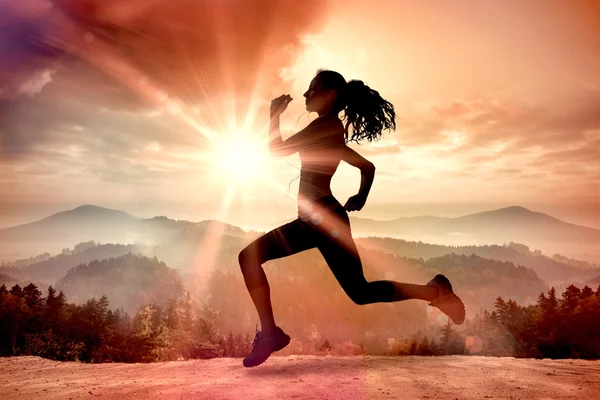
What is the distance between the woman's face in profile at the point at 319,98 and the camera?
17.0 feet

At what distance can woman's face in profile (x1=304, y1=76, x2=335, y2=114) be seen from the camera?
5188 mm

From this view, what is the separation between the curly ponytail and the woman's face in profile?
10 centimetres

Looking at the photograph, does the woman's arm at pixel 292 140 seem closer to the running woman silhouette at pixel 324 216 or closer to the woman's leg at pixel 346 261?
the running woman silhouette at pixel 324 216

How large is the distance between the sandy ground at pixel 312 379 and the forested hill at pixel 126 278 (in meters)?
30.8

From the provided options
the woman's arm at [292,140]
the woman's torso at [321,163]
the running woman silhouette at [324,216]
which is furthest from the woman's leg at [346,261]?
the woman's arm at [292,140]

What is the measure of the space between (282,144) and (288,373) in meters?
4.11

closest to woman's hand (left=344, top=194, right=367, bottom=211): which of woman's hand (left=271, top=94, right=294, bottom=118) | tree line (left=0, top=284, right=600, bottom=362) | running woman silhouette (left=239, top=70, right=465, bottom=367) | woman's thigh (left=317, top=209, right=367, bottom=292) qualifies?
running woman silhouette (left=239, top=70, right=465, bottom=367)

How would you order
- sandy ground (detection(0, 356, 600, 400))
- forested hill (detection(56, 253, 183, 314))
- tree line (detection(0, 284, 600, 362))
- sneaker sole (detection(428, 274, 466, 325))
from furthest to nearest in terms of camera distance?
forested hill (detection(56, 253, 183, 314)), tree line (detection(0, 284, 600, 362)), sandy ground (detection(0, 356, 600, 400)), sneaker sole (detection(428, 274, 466, 325))

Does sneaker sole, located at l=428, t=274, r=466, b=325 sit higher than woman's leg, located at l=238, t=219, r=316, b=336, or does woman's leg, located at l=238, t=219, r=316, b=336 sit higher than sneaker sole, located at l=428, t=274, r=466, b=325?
woman's leg, located at l=238, t=219, r=316, b=336

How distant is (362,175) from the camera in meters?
5.29

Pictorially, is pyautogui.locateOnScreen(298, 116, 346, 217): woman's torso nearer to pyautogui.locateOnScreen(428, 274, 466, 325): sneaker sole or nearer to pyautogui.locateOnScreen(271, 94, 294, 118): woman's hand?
pyautogui.locateOnScreen(271, 94, 294, 118): woman's hand

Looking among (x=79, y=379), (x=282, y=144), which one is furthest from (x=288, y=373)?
(x=282, y=144)

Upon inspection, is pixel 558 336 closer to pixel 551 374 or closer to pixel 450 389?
pixel 551 374

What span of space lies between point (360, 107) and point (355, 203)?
45.0 inches
